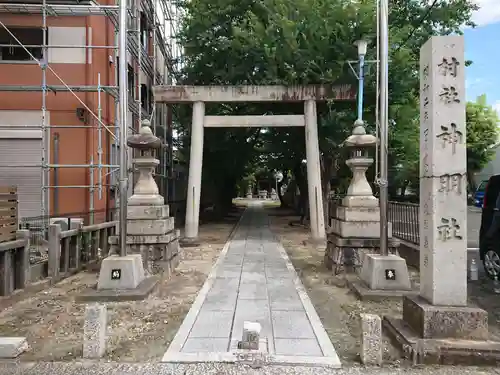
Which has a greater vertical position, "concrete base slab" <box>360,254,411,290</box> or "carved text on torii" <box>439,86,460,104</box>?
"carved text on torii" <box>439,86,460,104</box>

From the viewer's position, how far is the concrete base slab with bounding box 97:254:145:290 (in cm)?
696

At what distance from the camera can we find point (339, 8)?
13.4 meters

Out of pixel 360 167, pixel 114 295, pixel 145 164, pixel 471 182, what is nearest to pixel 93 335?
pixel 114 295

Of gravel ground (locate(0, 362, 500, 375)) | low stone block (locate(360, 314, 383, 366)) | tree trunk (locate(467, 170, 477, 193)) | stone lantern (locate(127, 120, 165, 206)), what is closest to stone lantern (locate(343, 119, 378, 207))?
stone lantern (locate(127, 120, 165, 206))

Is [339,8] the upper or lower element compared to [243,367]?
upper

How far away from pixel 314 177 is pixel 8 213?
360 inches

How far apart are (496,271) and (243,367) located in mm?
5530

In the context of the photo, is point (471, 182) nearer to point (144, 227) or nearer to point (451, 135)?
point (144, 227)

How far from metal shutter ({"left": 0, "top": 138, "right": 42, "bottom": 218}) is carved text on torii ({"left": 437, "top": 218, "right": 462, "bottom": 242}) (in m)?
11.6

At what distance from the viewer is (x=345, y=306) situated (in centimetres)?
646

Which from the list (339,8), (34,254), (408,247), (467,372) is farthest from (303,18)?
(467,372)

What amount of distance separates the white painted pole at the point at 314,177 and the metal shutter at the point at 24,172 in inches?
324

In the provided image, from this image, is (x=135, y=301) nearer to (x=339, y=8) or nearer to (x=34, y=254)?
(x=34, y=254)

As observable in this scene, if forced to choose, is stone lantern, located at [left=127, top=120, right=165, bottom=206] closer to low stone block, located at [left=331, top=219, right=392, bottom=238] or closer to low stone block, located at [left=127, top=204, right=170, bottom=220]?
low stone block, located at [left=127, top=204, right=170, bottom=220]
